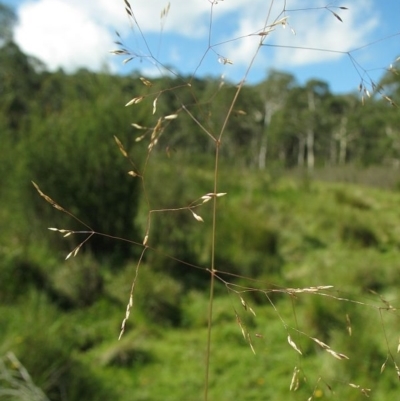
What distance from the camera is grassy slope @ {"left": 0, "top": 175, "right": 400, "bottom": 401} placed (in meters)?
4.27

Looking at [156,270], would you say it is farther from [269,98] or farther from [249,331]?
[269,98]

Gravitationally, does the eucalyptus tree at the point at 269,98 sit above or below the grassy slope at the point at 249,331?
above

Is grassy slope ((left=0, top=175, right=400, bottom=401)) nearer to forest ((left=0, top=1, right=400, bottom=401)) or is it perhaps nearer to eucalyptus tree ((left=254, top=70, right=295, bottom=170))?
forest ((left=0, top=1, right=400, bottom=401))

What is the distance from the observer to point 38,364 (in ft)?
12.5

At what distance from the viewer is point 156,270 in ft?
25.1

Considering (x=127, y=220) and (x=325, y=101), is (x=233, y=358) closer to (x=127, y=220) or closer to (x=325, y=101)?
(x=127, y=220)

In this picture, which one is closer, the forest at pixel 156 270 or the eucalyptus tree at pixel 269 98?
the forest at pixel 156 270

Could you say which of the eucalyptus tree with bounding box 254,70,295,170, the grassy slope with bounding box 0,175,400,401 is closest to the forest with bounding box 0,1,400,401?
the grassy slope with bounding box 0,175,400,401

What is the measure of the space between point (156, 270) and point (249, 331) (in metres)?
4.81

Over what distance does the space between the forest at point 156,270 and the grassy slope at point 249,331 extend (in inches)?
0.9

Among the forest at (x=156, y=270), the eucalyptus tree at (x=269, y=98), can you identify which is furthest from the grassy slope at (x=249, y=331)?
the eucalyptus tree at (x=269, y=98)

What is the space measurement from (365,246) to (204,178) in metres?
4.30

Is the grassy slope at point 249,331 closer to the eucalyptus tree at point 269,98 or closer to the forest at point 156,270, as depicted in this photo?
the forest at point 156,270

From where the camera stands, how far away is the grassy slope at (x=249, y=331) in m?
4.27
